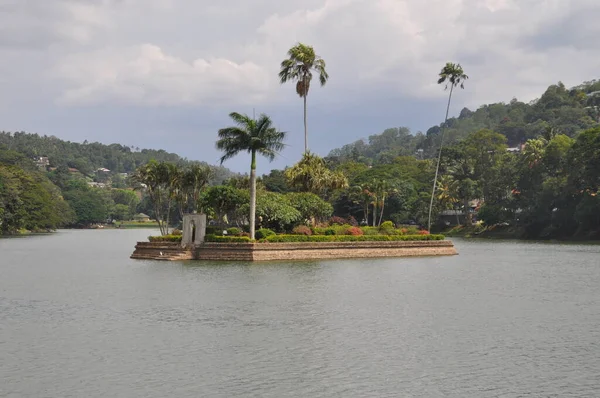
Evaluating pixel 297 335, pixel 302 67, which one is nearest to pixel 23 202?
pixel 302 67

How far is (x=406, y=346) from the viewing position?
2295cm

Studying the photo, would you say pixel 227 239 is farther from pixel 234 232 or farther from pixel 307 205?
pixel 307 205

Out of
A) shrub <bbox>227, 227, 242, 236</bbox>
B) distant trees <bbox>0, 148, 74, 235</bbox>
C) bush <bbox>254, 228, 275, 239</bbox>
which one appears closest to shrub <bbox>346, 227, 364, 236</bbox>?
bush <bbox>254, 228, 275, 239</bbox>

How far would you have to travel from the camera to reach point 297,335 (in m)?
24.6

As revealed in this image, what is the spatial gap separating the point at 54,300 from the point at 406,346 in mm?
18331

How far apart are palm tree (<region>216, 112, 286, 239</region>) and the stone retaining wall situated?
3.11 m

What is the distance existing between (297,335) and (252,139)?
33.3 metres

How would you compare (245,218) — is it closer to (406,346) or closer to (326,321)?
(326,321)

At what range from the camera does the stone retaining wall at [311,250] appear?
52.7 m

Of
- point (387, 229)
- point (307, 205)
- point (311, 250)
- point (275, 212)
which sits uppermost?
point (307, 205)

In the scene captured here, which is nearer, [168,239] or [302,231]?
[168,239]

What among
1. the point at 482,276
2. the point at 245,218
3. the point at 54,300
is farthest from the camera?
the point at 245,218

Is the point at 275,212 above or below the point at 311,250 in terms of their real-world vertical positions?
above

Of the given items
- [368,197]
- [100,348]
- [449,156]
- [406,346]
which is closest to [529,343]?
[406,346]
